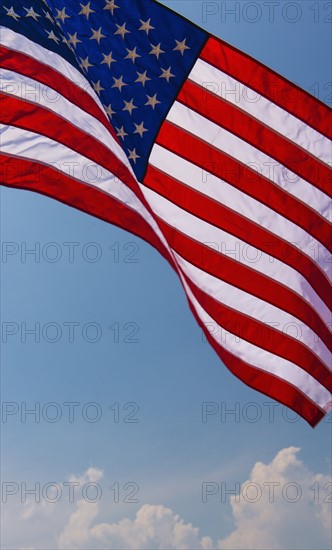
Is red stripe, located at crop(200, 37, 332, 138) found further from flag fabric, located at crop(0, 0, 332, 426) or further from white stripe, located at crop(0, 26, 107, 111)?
white stripe, located at crop(0, 26, 107, 111)

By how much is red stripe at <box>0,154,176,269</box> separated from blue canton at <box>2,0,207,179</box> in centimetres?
91

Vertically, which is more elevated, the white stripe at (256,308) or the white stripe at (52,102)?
the white stripe at (52,102)

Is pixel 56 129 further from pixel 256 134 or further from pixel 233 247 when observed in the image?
pixel 233 247

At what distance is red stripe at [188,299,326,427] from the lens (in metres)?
8.34

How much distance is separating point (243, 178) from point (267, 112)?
1.10 metres

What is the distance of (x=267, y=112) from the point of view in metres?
8.69

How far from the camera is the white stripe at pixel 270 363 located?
8438 millimetres

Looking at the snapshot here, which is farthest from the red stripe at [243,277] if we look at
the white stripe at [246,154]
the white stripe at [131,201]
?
the white stripe at [246,154]

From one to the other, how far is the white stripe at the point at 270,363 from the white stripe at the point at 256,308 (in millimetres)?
336

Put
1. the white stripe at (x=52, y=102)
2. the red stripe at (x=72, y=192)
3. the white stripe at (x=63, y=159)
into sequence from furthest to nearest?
the white stripe at (x=52, y=102)
the white stripe at (x=63, y=159)
the red stripe at (x=72, y=192)

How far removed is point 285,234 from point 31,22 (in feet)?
19.3

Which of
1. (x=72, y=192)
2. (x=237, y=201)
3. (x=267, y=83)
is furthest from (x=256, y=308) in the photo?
(x=72, y=192)

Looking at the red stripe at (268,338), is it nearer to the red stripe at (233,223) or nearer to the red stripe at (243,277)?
the red stripe at (243,277)

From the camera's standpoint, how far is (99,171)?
968 cm
